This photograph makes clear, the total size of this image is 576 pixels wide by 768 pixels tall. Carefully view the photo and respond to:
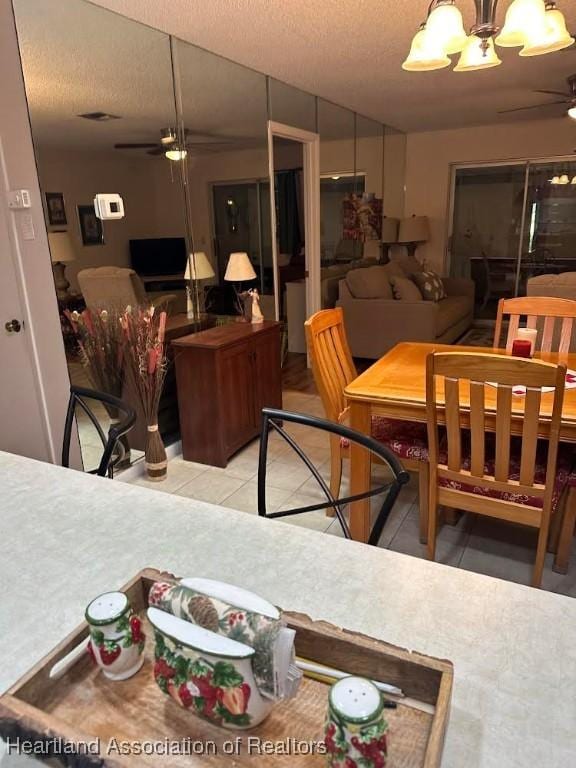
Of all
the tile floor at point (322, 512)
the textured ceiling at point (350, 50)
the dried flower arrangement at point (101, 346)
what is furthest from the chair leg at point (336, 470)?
the textured ceiling at point (350, 50)

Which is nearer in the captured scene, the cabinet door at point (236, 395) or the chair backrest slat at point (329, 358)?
the chair backrest slat at point (329, 358)

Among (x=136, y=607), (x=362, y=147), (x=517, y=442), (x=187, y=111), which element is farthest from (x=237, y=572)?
(x=362, y=147)

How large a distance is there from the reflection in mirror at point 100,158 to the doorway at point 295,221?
1.34 meters

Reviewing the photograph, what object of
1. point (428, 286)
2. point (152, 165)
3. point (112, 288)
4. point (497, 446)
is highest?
point (152, 165)

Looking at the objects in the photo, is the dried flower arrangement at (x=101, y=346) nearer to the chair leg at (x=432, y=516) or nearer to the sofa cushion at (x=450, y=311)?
the chair leg at (x=432, y=516)

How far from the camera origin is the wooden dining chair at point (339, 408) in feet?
7.45

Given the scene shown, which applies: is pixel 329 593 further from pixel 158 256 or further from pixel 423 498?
pixel 158 256

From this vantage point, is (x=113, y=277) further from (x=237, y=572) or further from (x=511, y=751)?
(x=511, y=751)

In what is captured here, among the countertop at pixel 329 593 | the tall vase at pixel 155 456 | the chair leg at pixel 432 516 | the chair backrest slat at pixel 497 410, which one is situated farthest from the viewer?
the tall vase at pixel 155 456

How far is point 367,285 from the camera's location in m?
5.34

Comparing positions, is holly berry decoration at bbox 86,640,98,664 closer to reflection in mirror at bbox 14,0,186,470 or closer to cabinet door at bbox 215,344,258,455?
reflection in mirror at bbox 14,0,186,470

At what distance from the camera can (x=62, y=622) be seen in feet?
2.68

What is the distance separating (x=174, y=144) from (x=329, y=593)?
287 cm

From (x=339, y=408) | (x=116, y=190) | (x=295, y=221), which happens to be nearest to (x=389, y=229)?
(x=295, y=221)
